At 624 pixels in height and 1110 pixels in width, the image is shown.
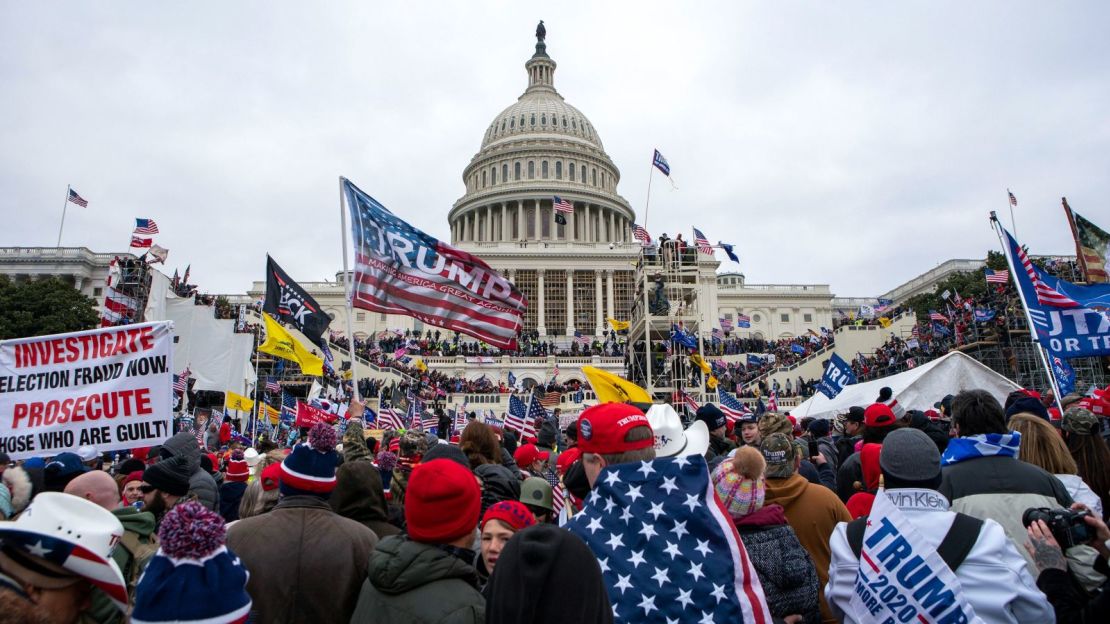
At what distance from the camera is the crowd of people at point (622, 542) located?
87.7 inches

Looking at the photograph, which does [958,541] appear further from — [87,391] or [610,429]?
[87,391]

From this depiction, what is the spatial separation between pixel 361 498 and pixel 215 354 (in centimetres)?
2166

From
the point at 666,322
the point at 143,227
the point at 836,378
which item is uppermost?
the point at 143,227

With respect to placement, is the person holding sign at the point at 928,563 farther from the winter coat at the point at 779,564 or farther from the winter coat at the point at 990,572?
the winter coat at the point at 779,564

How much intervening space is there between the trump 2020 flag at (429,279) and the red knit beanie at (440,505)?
7.17 m

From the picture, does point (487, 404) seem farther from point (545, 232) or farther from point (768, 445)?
point (545, 232)

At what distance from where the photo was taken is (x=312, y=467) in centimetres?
370

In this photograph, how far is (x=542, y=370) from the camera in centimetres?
4912

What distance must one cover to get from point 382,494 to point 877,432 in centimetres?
430

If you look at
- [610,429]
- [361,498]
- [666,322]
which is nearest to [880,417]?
[610,429]

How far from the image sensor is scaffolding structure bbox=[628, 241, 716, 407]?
113 feet

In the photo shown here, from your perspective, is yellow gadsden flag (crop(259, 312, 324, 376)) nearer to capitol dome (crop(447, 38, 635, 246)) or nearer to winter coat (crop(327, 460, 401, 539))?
winter coat (crop(327, 460, 401, 539))

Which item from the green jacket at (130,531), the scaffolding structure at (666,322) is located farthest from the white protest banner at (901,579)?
the scaffolding structure at (666,322)

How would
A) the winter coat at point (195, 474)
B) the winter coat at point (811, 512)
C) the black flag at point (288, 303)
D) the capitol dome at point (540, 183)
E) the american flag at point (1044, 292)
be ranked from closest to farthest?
the winter coat at point (811, 512) < the winter coat at point (195, 474) < the american flag at point (1044, 292) < the black flag at point (288, 303) < the capitol dome at point (540, 183)
